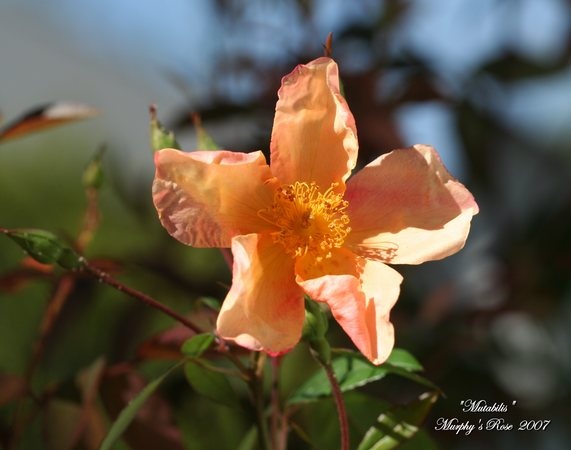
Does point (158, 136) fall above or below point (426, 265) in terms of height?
above

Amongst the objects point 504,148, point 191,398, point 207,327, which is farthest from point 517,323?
point 207,327

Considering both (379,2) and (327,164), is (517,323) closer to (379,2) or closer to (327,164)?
(379,2)

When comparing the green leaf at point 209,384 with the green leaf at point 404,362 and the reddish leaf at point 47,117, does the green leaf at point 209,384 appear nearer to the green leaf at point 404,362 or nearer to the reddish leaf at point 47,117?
the green leaf at point 404,362

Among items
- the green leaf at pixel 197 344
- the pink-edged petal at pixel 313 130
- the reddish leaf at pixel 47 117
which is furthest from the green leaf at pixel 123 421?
the reddish leaf at pixel 47 117

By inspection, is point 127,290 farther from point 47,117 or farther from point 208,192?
point 47,117

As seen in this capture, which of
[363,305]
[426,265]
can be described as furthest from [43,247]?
[426,265]

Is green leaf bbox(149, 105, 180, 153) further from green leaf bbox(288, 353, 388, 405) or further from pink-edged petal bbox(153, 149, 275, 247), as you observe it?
green leaf bbox(288, 353, 388, 405)
